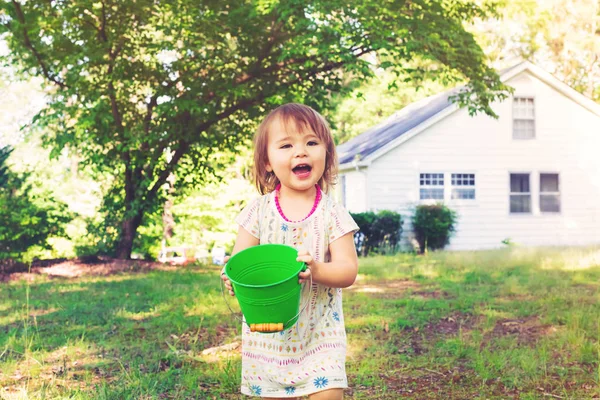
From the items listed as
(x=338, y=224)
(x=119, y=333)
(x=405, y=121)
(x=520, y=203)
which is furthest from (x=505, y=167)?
(x=338, y=224)

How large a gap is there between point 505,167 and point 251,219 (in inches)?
677

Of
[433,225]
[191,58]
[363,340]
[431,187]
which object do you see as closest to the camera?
[363,340]

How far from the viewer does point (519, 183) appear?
19062 mm

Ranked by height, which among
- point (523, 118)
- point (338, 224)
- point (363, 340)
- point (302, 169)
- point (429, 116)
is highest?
point (523, 118)

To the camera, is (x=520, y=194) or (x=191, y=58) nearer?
(x=191, y=58)

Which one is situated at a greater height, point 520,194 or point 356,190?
point 356,190

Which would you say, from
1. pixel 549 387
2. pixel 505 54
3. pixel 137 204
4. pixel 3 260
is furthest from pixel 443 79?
pixel 505 54

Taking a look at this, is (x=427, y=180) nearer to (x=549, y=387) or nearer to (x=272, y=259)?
(x=549, y=387)

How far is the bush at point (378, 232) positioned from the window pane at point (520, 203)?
4.15 metres

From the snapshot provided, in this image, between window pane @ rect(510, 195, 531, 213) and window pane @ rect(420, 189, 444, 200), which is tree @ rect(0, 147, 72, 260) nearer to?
window pane @ rect(420, 189, 444, 200)

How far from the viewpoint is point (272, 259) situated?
2486 mm

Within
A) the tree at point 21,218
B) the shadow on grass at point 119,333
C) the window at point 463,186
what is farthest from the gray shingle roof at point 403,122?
the shadow on grass at point 119,333

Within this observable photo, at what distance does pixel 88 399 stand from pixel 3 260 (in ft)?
29.0

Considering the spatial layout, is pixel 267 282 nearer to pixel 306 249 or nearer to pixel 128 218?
pixel 306 249
